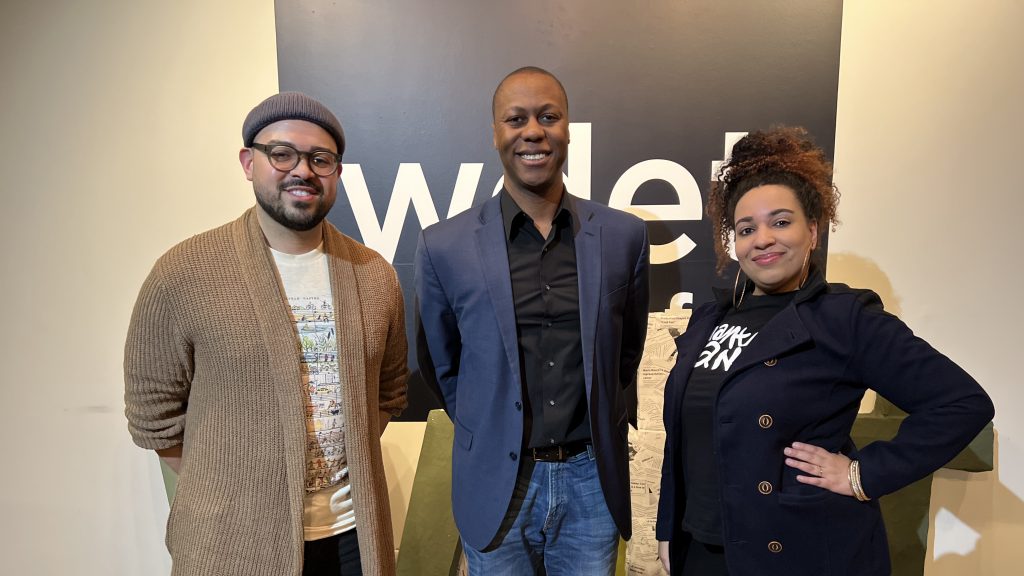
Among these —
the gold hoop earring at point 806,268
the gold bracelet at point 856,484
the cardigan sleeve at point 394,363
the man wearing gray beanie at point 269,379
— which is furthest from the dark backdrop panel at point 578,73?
the gold bracelet at point 856,484

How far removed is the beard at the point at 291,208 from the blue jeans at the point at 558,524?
35.1 inches

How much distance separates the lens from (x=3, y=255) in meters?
2.46

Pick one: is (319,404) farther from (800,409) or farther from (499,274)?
(800,409)

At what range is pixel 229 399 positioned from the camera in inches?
54.6

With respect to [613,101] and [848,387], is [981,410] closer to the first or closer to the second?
[848,387]

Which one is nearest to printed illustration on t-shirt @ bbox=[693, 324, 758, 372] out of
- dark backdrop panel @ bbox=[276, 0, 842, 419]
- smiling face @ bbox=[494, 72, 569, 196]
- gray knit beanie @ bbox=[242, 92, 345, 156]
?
smiling face @ bbox=[494, 72, 569, 196]

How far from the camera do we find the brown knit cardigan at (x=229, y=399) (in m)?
1.36

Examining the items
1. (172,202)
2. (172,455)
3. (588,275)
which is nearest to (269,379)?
(172,455)

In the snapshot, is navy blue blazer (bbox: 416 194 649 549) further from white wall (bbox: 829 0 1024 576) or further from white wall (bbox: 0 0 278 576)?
white wall (bbox: 829 0 1024 576)

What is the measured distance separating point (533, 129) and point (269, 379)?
39.3 inches

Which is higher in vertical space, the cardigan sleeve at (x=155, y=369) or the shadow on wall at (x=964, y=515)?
the cardigan sleeve at (x=155, y=369)

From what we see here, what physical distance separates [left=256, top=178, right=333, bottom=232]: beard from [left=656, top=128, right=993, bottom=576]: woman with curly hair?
115 centimetres

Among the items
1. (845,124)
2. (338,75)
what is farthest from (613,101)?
(338,75)

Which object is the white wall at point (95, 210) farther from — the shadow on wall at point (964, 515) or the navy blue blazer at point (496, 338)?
the shadow on wall at point (964, 515)
